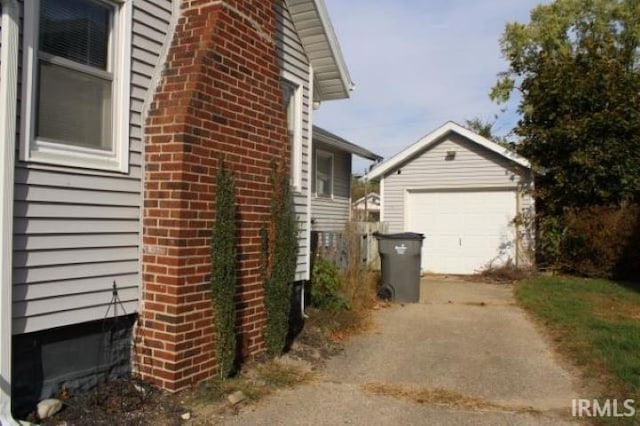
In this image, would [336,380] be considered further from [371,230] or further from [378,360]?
[371,230]

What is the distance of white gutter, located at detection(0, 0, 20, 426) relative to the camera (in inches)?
142

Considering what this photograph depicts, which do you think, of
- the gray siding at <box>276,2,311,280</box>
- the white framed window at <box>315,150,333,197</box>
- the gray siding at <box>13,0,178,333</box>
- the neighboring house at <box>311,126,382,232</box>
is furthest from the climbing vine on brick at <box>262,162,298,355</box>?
the white framed window at <box>315,150,333,197</box>

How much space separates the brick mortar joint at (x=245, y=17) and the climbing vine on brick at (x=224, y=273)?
158 centimetres

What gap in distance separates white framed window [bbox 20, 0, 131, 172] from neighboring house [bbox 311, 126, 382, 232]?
917 centimetres

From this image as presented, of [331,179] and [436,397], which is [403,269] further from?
A: [331,179]

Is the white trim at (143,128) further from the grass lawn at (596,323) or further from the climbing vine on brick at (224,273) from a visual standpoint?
the grass lawn at (596,323)

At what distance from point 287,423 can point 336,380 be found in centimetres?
129

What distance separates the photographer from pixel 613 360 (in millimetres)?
5777

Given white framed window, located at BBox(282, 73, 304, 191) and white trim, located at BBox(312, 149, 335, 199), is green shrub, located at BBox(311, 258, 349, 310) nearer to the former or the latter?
white framed window, located at BBox(282, 73, 304, 191)

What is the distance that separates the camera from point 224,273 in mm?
4898

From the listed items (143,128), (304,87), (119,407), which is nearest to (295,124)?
(304,87)

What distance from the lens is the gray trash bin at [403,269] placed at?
10023 millimetres

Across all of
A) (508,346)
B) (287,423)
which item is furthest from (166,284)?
(508,346)

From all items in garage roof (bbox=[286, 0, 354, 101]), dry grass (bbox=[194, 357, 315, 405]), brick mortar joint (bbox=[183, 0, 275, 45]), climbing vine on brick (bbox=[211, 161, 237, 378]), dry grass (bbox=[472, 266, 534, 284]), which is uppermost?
garage roof (bbox=[286, 0, 354, 101])
